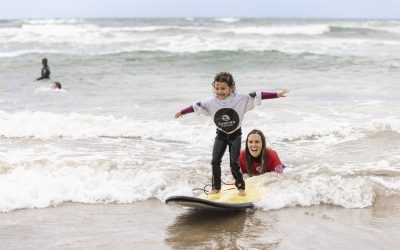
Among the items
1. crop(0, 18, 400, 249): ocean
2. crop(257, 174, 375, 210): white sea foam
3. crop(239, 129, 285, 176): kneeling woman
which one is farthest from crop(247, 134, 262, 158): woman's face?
crop(257, 174, 375, 210): white sea foam

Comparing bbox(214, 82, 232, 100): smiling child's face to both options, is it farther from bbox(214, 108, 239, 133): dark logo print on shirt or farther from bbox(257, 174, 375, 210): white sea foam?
bbox(257, 174, 375, 210): white sea foam

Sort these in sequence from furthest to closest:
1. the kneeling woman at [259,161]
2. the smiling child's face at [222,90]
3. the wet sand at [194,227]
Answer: the kneeling woman at [259,161]
the smiling child's face at [222,90]
the wet sand at [194,227]

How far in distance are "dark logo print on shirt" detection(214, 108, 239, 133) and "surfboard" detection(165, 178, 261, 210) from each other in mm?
749

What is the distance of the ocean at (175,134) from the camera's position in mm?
6203

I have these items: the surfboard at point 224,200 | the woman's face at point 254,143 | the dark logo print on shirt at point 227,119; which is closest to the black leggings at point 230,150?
the dark logo print on shirt at point 227,119

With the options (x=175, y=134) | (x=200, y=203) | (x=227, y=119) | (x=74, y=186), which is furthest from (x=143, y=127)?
(x=200, y=203)

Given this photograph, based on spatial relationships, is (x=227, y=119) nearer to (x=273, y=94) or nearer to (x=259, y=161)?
(x=273, y=94)

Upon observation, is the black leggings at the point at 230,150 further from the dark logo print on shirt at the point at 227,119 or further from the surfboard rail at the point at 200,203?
the surfboard rail at the point at 200,203

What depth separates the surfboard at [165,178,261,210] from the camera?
17.3 feet

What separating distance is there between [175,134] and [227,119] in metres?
4.09

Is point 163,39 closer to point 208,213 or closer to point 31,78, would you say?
point 31,78

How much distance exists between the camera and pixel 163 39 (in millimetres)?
39406

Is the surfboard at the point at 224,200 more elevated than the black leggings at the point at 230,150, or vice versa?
the black leggings at the point at 230,150

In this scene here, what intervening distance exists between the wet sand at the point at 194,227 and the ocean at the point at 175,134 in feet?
0.79
